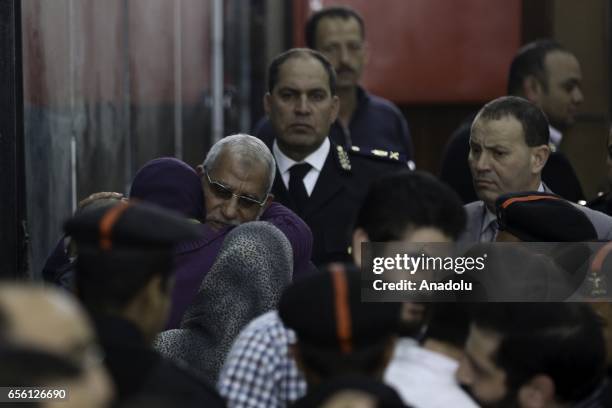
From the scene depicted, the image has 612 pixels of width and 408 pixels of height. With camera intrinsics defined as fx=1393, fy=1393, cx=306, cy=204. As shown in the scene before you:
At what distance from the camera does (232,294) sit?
3.50 meters

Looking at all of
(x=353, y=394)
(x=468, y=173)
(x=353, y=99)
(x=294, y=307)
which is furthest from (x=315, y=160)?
(x=353, y=394)

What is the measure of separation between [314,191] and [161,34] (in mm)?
2474

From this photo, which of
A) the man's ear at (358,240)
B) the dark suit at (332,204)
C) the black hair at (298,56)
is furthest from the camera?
the black hair at (298,56)

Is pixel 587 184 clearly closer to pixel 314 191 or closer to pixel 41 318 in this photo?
pixel 314 191

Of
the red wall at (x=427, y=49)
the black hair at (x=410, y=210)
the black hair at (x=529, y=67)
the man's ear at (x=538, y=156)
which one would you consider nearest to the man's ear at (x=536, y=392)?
the black hair at (x=410, y=210)

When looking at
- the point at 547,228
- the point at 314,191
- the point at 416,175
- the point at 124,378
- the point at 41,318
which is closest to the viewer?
the point at 41,318

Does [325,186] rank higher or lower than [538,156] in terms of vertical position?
lower

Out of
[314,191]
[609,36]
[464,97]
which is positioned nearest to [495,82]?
[464,97]

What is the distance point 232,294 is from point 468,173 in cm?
249

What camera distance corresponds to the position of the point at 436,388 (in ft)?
9.73

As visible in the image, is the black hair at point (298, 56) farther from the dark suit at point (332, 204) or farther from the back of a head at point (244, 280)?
the back of a head at point (244, 280)

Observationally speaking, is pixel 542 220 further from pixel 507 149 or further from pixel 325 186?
pixel 325 186

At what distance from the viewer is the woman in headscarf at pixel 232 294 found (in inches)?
138

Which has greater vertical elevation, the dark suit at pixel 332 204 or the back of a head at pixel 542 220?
the back of a head at pixel 542 220
